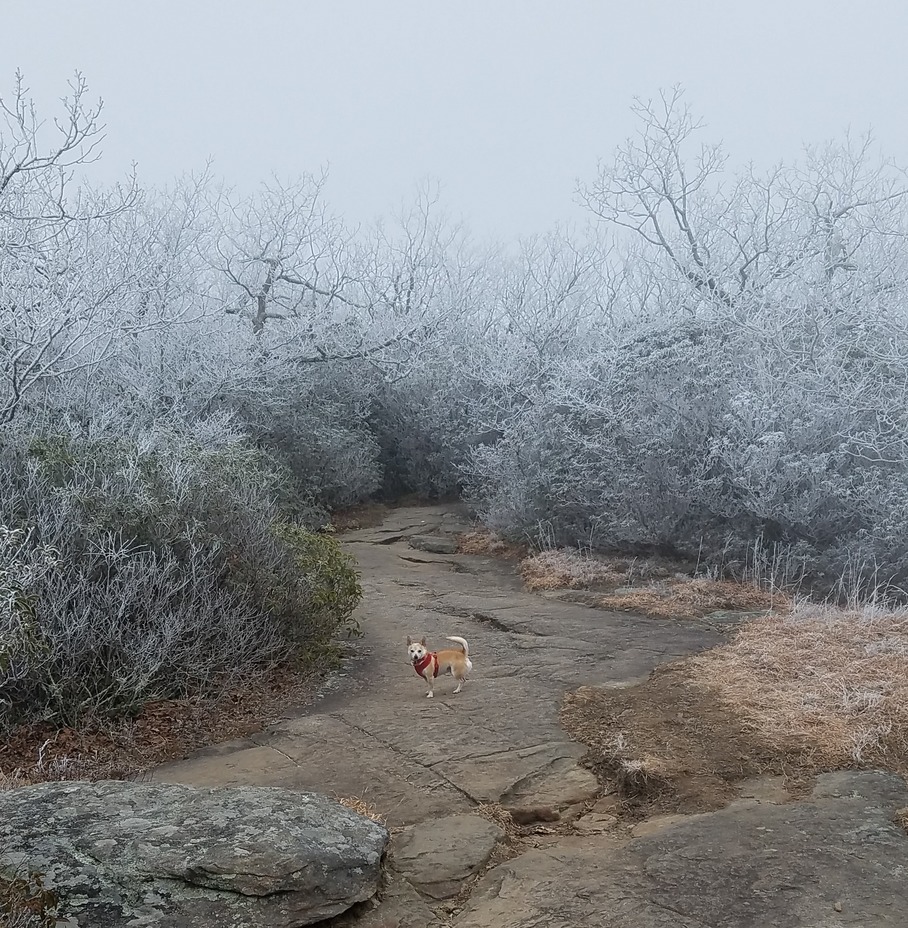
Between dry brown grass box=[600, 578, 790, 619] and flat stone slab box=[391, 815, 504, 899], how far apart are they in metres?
4.61

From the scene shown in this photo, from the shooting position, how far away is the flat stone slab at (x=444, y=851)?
3.48 metres

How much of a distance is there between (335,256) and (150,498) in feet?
35.8

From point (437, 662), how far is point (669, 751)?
5.62ft

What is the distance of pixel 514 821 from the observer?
161 inches

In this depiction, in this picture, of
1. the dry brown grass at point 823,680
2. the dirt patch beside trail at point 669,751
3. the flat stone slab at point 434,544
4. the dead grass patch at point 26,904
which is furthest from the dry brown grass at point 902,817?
the flat stone slab at point 434,544

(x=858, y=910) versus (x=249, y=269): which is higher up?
(x=249, y=269)

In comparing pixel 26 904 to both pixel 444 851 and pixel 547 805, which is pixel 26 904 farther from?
pixel 547 805

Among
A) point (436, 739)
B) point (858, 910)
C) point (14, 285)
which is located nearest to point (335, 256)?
point (14, 285)

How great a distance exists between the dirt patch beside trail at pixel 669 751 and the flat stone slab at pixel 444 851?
28.5 inches

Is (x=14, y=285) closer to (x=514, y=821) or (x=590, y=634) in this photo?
(x=590, y=634)

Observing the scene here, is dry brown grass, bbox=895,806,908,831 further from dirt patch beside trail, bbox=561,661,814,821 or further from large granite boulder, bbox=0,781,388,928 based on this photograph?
large granite boulder, bbox=0,781,388,928

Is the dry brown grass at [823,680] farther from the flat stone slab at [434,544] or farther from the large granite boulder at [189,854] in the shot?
the flat stone slab at [434,544]

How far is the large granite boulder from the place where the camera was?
2.95m

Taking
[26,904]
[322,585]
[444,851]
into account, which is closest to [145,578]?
[322,585]
